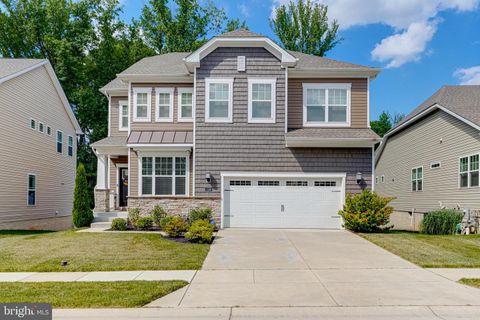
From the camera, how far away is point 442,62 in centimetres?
3384

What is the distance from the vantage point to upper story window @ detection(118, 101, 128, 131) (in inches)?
701

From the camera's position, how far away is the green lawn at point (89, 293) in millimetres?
5613

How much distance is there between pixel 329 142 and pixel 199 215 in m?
5.81

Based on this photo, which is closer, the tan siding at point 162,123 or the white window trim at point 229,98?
the white window trim at point 229,98

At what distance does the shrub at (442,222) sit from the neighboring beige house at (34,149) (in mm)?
17906

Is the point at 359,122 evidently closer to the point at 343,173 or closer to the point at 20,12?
the point at 343,173

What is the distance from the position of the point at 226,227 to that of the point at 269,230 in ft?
5.75

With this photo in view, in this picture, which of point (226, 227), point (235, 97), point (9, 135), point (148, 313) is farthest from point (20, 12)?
point (148, 313)

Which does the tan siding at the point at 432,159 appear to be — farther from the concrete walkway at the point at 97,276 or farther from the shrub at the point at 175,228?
the concrete walkway at the point at 97,276

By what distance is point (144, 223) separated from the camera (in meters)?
13.7

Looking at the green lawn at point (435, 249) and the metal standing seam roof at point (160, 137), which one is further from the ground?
the metal standing seam roof at point (160, 137)

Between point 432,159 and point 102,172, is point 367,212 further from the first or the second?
point 102,172

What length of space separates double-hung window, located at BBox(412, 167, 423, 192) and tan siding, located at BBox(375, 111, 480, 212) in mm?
271

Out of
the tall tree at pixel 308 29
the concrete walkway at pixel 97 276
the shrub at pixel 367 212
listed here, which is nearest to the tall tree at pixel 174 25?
the tall tree at pixel 308 29
